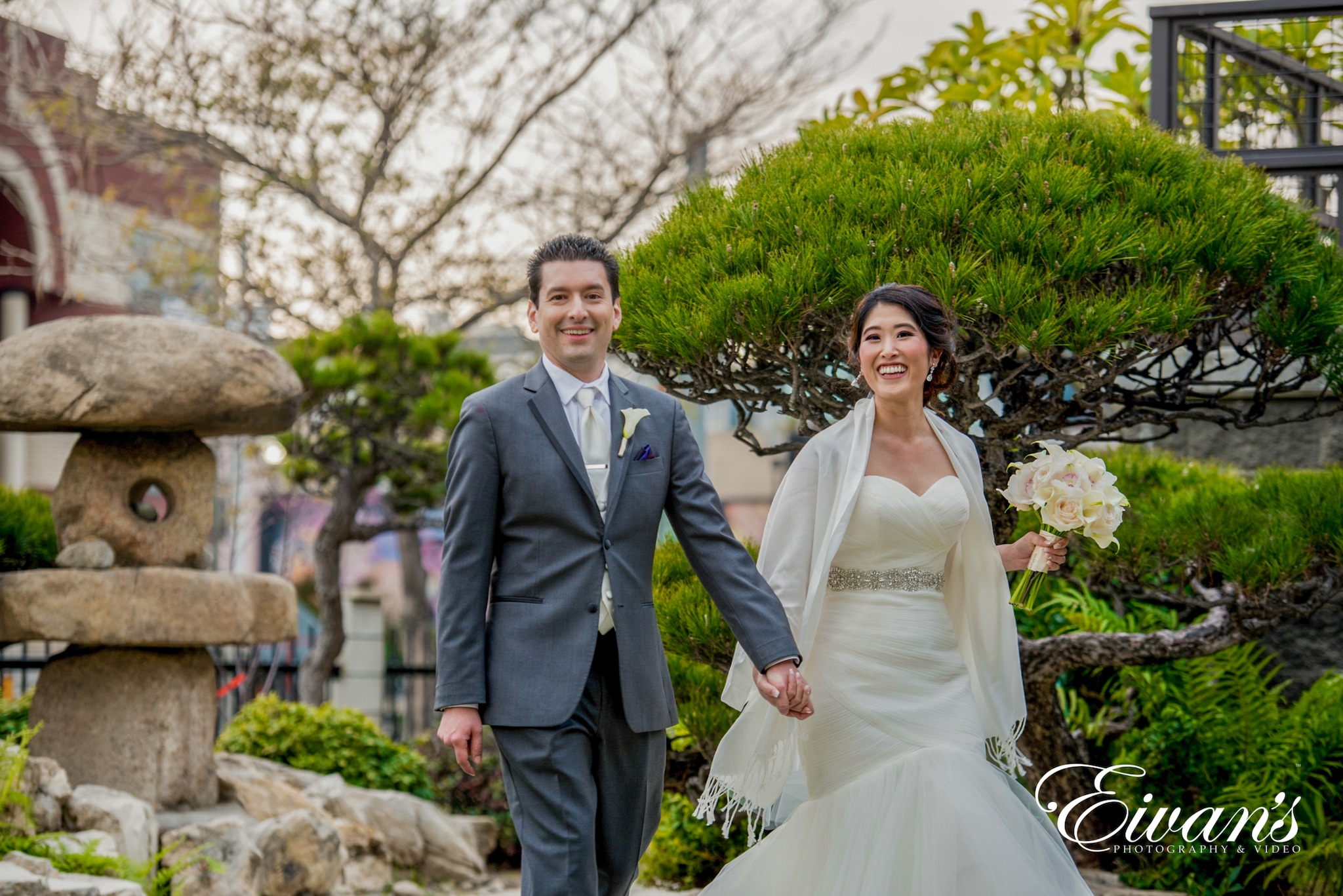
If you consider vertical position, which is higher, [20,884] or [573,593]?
[573,593]

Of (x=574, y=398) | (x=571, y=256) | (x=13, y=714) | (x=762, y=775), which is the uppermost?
(x=571, y=256)

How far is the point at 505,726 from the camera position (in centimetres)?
292

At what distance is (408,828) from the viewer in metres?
6.59

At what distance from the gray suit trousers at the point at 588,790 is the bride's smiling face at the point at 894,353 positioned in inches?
38.8

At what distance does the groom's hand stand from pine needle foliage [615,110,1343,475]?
1.34 meters

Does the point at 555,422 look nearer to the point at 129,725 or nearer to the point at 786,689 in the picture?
the point at 786,689

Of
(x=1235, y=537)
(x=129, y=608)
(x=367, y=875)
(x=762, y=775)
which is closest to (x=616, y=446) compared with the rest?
(x=762, y=775)

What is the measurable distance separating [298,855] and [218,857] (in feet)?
1.37

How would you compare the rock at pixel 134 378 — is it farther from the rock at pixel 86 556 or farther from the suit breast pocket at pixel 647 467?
the suit breast pocket at pixel 647 467

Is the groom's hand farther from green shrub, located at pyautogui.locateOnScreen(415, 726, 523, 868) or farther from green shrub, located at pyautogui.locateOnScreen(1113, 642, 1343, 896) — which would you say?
green shrub, located at pyautogui.locateOnScreen(415, 726, 523, 868)

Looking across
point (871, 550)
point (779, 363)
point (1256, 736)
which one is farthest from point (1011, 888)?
point (1256, 736)

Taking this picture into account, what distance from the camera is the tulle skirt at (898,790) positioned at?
9.70 ft

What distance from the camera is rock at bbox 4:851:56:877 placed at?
165 inches

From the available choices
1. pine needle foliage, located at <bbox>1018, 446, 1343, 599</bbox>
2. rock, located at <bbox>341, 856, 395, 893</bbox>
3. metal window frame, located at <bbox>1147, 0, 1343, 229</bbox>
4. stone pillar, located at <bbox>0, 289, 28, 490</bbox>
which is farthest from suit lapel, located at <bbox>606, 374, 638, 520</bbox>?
stone pillar, located at <bbox>0, 289, 28, 490</bbox>
